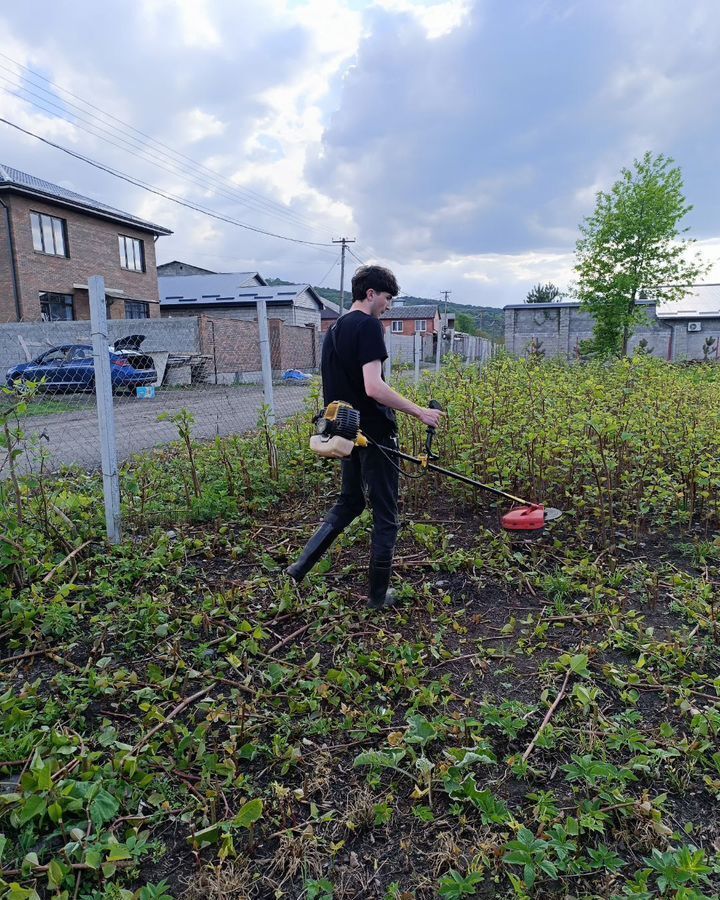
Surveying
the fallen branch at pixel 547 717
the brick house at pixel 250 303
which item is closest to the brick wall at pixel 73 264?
the brick house at pixel 250 303

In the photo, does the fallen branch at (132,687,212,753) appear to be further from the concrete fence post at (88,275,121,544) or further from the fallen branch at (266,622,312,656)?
the concrete fence post at (88,275,121,544)

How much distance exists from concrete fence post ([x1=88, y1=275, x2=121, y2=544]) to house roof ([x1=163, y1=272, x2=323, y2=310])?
34.1 metres

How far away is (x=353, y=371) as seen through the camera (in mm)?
3205

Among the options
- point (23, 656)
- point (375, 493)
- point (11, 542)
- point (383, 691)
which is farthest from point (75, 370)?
point (383, 691)

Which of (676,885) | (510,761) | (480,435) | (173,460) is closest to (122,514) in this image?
(173,460)

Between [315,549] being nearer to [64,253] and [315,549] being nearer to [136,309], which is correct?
[64,253]

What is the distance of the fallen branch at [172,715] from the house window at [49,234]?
89.4ft

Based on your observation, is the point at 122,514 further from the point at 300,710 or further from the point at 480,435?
the point at 480,435

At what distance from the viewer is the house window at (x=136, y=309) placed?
1174 inches

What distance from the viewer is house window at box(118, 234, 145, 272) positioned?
29688 mm

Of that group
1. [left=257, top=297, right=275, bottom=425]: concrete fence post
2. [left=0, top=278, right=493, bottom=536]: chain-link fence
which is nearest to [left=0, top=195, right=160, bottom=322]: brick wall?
[left=0, top=278, right=493, bottom=536]: chain-link fence

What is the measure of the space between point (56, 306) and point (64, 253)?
2.39 metres

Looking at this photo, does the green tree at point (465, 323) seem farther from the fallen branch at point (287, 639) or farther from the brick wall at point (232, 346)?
the fallen branch at point (287, 639)

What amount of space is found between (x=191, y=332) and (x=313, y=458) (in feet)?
44.2
